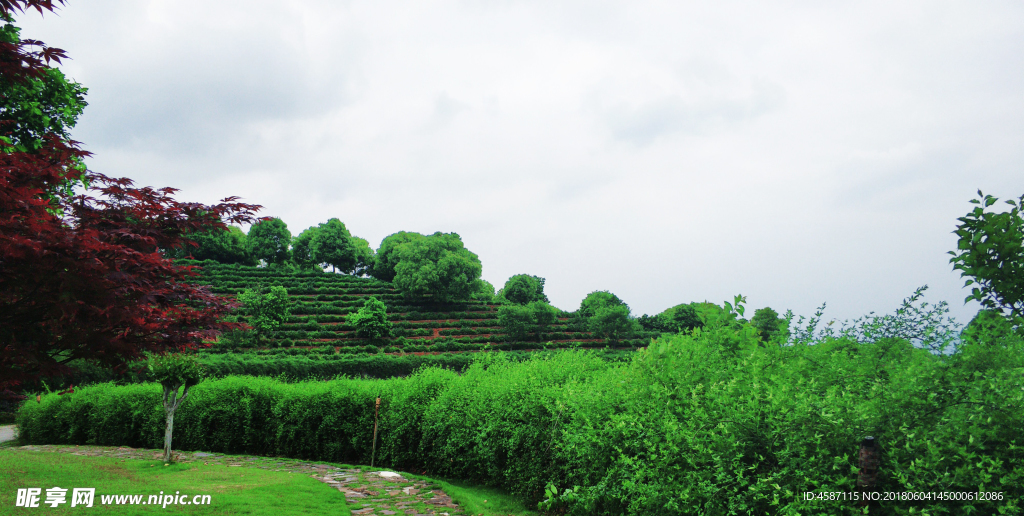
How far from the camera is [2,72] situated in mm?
4234

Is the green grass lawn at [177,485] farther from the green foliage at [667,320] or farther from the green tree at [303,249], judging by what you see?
the green tree at [303,249]

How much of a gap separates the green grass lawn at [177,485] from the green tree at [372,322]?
29.9m

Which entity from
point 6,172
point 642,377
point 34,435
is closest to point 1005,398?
point 642,377

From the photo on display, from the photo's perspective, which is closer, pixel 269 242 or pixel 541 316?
pixel 541 316

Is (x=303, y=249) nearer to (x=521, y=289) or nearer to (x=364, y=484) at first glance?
(x=521, y=289)

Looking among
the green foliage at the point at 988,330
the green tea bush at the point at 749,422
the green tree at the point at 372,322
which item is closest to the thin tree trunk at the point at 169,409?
the green tea bush at the point at 749,422

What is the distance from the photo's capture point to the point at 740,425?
3865mm

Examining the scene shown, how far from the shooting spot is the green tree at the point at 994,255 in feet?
12.5

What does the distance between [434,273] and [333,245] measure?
1700 cm

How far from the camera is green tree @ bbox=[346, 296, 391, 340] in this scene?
39.6 m

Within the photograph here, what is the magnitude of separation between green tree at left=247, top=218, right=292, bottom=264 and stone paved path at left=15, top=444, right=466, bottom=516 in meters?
46.4

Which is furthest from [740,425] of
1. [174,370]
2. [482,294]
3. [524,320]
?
[482,294]

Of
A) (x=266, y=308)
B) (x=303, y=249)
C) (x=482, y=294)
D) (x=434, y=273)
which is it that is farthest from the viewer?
(x=303, y=249)

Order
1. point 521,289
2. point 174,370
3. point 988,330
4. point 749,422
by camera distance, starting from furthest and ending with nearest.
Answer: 1. point 521,289
2. point 174,370
3. point 749,422
4. point 988,330
